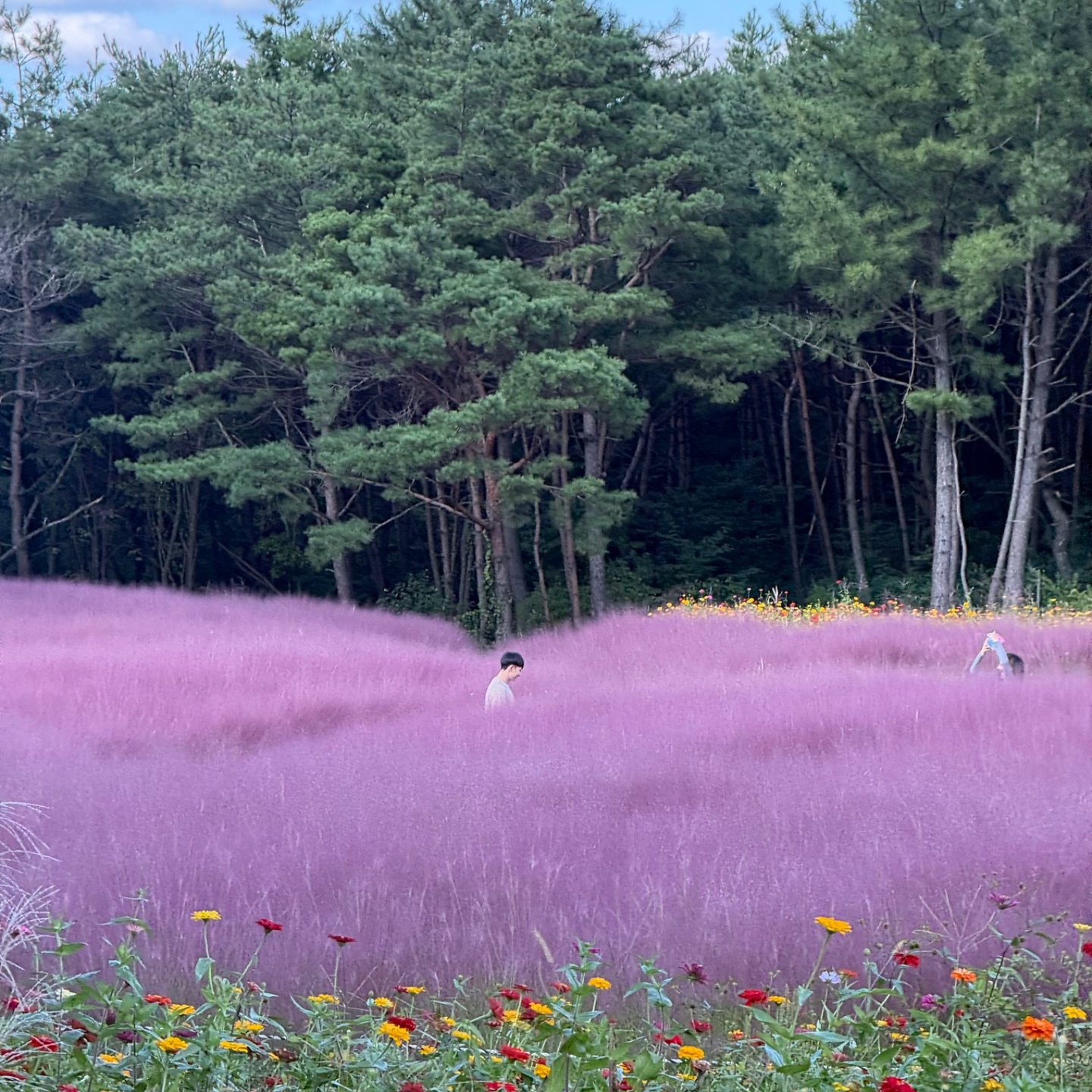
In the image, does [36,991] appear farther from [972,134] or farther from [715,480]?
[715,480]

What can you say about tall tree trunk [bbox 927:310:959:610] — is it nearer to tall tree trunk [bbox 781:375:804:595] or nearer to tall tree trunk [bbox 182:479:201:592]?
tall tree trunk [bbox 781:375:804:595]

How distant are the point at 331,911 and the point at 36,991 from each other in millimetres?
1745

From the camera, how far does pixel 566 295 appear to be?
2056cm

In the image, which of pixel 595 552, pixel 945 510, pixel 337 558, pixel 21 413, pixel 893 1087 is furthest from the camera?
pixel 21 413

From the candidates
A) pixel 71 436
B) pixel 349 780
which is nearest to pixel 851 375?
pixel 71 436

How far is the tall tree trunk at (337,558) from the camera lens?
24.1m

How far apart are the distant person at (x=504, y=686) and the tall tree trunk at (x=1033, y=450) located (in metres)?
11.6

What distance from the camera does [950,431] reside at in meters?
20.3

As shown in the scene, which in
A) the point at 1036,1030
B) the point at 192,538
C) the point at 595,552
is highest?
the point at 192,538

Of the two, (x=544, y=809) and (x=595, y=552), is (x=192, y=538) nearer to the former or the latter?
(x=595, y=552)

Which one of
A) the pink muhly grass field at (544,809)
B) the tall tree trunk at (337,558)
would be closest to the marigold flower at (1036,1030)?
the pink muhly grass field at (544,809)

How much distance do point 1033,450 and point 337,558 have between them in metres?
12.0

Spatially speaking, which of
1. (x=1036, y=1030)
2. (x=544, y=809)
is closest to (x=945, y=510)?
(x=544, y=809)

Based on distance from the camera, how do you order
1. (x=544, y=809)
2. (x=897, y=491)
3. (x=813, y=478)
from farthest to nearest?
(x=813, y=478) < (x=897, y=491) < (x=544, y=809)
